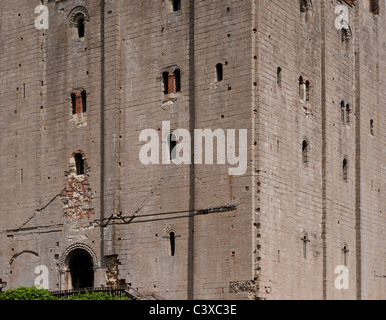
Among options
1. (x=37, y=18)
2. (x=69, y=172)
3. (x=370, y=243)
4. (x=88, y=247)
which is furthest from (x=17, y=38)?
(x=370, y=243)

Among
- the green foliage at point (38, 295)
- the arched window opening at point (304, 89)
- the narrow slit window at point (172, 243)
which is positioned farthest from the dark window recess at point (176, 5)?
the green foliage at point (38, 295)

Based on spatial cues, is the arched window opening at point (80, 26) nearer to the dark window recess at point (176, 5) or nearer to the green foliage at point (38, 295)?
the dark window recess at point (176, 5)

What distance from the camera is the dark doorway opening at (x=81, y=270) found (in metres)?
38.5

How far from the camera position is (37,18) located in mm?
40688

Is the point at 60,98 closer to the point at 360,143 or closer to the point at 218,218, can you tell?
the point at 218,218

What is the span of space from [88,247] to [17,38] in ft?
29.4

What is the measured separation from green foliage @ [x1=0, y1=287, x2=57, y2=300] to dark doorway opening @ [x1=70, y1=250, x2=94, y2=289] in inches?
114

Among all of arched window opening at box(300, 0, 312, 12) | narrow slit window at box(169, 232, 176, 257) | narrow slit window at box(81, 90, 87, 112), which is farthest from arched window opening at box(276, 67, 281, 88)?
narrow slit window at box(81, 90, 87, 112)

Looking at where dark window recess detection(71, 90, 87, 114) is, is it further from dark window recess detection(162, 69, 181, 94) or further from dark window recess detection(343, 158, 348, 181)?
dark window recess detection(343, 158, 348, 181)

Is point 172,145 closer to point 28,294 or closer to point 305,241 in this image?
point 305,241

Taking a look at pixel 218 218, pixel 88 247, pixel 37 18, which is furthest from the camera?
pixel 37 18

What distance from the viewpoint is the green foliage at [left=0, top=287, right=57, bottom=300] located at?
35125 mm

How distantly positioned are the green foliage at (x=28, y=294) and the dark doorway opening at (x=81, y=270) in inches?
114

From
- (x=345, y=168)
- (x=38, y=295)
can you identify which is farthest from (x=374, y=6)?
(x=38, y=295)
